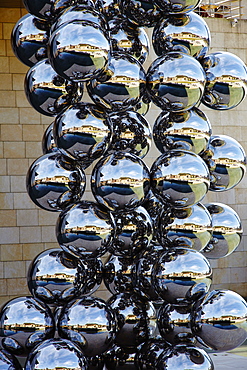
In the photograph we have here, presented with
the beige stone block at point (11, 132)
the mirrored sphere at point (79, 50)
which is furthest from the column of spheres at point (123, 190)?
the beige stone block at point (11, 132)

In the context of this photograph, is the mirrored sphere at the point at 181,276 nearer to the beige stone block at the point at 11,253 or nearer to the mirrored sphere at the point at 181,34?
the mirrored sphere at the point at 181,34

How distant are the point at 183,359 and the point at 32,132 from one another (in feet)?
15.0

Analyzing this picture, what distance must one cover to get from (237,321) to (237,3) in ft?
22.1

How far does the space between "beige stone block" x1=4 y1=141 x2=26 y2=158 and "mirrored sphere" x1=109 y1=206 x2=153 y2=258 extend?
425cm

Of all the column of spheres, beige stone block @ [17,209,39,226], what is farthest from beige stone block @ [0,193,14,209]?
the column of spheres

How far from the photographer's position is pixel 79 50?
57.5 inches

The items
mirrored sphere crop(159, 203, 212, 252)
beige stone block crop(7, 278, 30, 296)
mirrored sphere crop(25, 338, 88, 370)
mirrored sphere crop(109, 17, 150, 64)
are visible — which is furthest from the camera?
beige stone block crop(7, 278, 30, 296)

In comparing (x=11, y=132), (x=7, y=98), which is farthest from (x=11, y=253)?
(x=7, y=98)

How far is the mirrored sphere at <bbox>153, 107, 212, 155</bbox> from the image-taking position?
172 cm

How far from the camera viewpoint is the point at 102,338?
5.12 ft

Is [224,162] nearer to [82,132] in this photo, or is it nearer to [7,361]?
[82,132]

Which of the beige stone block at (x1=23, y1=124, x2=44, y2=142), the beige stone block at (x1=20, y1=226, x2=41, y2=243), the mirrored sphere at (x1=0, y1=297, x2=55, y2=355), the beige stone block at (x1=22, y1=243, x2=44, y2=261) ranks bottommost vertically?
the beige stone block at (x1=22, y1=243, x2=44, y2=261)

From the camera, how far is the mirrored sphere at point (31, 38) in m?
1.80

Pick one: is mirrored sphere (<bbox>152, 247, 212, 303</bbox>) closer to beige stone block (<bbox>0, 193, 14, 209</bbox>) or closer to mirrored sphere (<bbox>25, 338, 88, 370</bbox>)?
mirrored sphere (<bbox>25, 338, 88, 370</bbox>)
